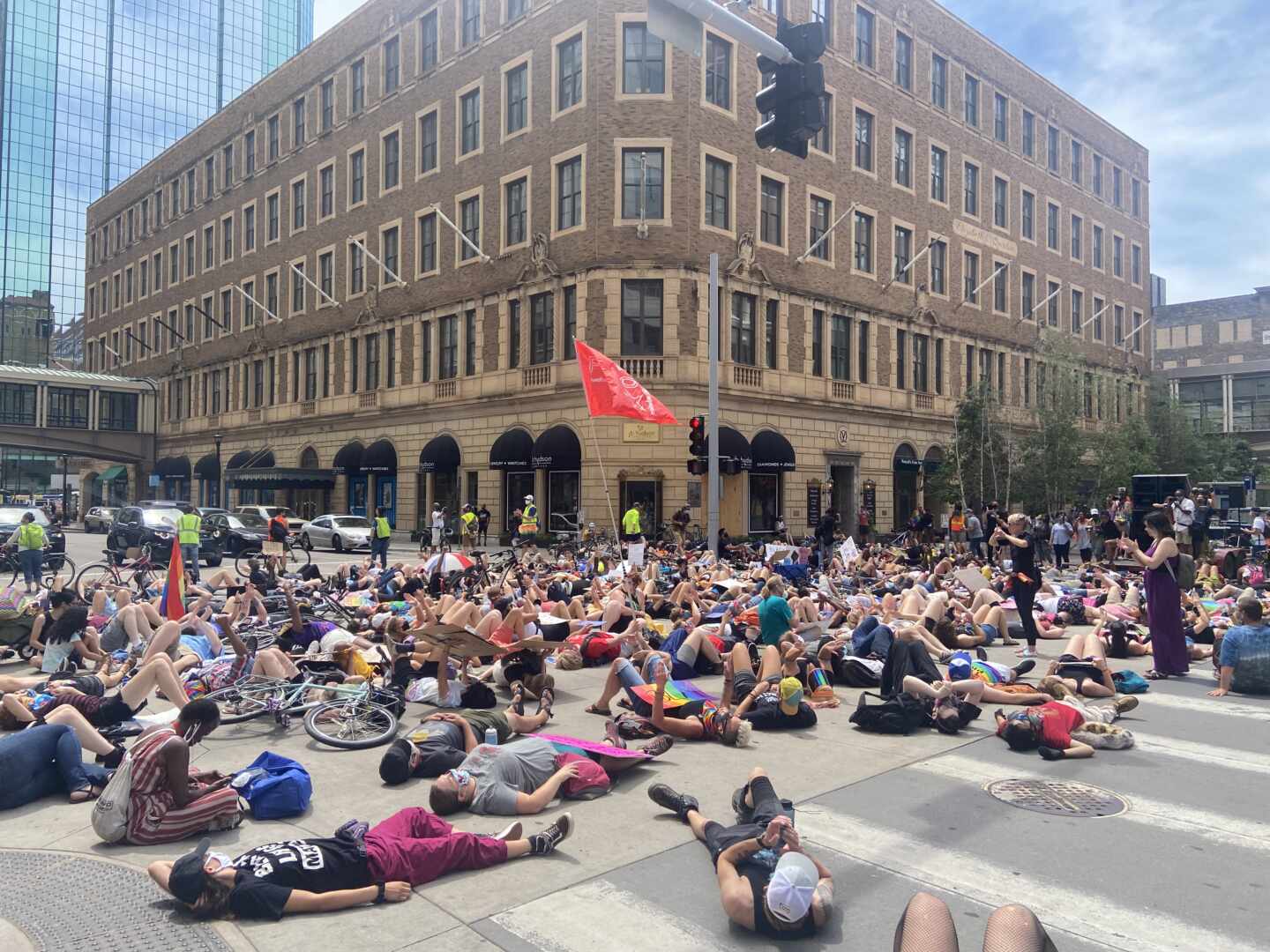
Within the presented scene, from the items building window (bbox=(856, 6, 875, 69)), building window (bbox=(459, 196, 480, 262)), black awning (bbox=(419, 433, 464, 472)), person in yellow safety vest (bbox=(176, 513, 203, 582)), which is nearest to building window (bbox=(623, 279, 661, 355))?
building window (bbox=(459, 196, 480, 262))

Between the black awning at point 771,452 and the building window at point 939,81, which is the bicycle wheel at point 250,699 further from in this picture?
the building window at point 939,81

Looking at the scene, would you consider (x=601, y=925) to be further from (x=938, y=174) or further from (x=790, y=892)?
(x=938, y=174)

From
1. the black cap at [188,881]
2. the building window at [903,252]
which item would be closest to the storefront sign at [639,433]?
the building window at [903,252]

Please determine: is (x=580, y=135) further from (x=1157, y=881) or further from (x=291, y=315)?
(x=1157, y=881)

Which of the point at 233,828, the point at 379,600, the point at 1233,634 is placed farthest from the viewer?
the point at 379,600

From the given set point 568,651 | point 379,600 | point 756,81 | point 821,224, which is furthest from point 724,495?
point 568,651

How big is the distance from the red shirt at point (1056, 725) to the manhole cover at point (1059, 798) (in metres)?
0.67

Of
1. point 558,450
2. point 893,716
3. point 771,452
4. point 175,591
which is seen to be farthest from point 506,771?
point 771,452

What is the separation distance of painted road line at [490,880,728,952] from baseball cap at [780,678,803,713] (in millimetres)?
3454

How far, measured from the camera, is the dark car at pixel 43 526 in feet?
73.2

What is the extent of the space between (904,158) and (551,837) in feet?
132

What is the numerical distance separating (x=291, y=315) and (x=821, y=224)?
27336mm

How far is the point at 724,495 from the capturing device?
33.0 metres

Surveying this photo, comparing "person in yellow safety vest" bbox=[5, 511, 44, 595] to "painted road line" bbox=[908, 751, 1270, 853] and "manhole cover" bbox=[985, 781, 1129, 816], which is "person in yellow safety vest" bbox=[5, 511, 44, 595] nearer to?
"painted road line" bbox=[908, 751, 1270, 853]
